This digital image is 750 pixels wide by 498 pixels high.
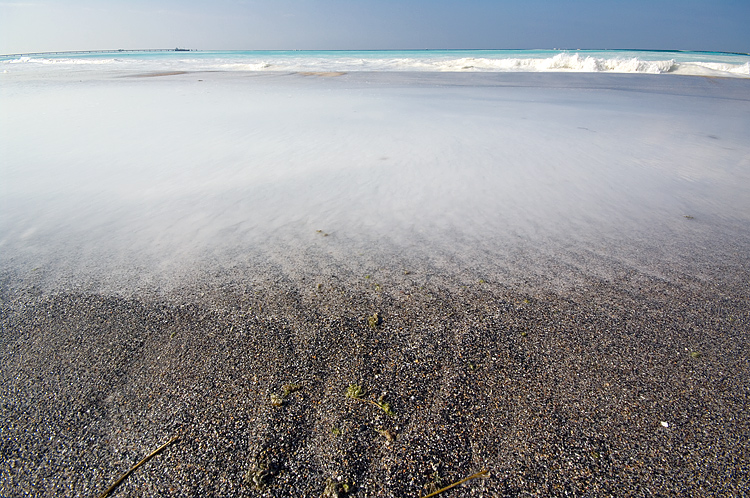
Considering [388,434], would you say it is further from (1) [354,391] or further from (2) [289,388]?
(2) [289,388]

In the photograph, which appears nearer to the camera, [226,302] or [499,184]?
[226,302]

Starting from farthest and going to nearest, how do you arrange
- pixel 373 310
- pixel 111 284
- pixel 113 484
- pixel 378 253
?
pixel 378 253 → pixel 111 284 → pixel 373 310 → pixel 113 484

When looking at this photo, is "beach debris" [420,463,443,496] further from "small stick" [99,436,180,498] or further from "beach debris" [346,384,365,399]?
"small stick" [99,436,180,498]

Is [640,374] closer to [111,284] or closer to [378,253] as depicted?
[378,253]

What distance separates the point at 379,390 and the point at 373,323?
1.35ft

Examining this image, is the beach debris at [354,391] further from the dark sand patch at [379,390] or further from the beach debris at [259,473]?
the beach debris at [259,473]

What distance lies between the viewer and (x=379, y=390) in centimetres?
147

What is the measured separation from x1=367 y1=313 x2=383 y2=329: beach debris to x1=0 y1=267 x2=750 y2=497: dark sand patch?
0.10 feet

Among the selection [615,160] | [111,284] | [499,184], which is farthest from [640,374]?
[615,160]

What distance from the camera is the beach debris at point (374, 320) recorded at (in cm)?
182

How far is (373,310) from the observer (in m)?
1.94

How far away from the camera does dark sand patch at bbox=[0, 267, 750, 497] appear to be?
3.92 feet

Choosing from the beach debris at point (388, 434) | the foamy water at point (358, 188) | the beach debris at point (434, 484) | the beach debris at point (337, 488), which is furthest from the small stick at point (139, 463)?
the foamy water at point (358, 188)

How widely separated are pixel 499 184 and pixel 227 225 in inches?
93.3
